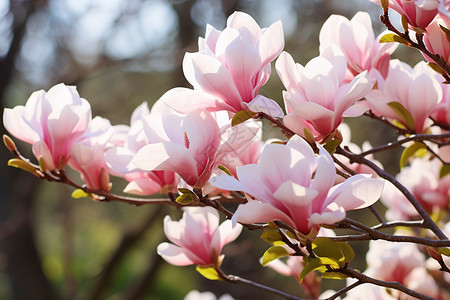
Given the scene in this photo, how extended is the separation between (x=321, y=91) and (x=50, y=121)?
33 centimetres

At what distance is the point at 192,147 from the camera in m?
0.49

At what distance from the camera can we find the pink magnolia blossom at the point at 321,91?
1.61 ft

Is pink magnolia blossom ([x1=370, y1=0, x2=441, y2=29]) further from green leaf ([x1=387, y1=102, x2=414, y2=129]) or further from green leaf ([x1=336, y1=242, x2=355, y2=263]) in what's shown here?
green leaf ([x1=336, y1=242, x2=355, y2=263])

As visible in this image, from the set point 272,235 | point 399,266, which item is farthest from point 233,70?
point 399,266

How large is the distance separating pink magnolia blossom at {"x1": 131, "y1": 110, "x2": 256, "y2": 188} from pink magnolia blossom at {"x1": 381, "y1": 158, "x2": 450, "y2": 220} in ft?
1.46

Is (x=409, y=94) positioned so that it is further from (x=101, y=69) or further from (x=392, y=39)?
(x=101, y=69)

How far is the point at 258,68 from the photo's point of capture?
1.61 feet

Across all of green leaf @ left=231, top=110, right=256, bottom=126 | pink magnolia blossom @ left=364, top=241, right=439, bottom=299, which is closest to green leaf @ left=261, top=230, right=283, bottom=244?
green leaf @ left=231, top=110, right=256, bottom=126

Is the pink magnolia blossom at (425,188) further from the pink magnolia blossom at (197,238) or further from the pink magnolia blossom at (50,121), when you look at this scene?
the pink magnolia blossom at (50,121)

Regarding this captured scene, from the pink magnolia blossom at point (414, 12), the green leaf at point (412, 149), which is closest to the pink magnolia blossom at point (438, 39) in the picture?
the pink magnolia blossom at point (414, 12)

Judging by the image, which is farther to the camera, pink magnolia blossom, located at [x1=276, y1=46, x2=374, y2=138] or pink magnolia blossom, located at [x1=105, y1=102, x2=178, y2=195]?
pink magnolia blossom, located at [x1=105, y1=102, x2=178, y2=195]

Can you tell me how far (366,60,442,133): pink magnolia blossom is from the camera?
62cm

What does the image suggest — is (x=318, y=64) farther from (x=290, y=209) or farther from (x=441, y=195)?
(x=441, y=195)

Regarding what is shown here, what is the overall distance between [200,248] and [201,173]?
20 cm
